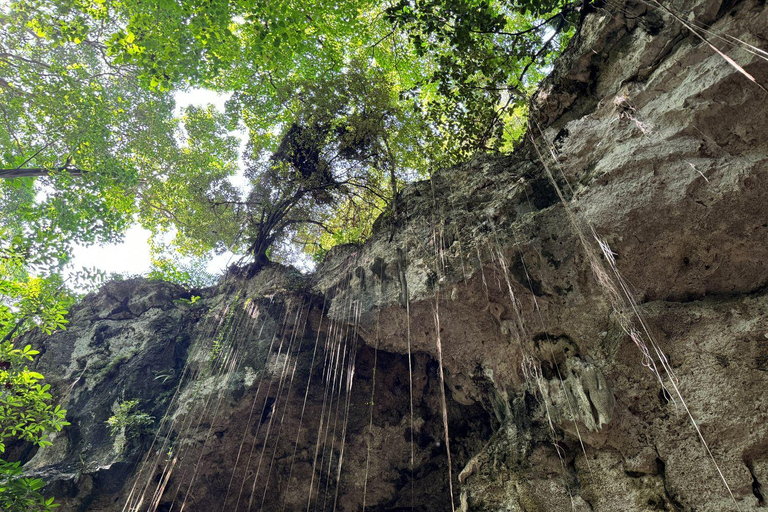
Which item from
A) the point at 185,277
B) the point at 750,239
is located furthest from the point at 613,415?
the point at 185,277

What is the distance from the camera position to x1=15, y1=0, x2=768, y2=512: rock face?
3191 millimetres

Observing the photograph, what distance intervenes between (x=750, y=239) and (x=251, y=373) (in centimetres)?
651

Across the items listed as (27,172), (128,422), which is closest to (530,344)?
(128,422)

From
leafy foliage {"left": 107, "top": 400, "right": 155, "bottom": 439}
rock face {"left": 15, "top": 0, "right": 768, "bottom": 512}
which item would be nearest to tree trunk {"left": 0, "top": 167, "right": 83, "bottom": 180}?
rock face {"left": 15, "top": 0, "right": 768, "bottom": 512}

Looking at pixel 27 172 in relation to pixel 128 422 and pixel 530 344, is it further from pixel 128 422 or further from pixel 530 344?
pixel 530 344

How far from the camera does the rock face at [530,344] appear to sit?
319 cm

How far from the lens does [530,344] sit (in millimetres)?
4344

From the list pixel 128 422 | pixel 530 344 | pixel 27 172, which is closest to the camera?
pixel 530 344

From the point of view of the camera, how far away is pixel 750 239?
128 inches

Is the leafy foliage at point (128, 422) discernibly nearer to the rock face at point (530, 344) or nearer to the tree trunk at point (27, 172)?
the rock face at point (530, 344)

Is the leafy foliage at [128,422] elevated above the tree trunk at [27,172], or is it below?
below

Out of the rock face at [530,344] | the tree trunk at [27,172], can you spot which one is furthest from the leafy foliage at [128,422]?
the tree trunk at [27,172]

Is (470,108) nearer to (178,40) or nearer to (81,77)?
(178,40)

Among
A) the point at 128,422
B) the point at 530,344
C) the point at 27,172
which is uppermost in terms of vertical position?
the point at 27,172
